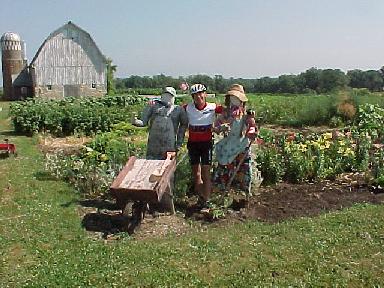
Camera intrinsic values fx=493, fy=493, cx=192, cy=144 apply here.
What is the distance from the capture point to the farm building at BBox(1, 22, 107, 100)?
37312 millimetres

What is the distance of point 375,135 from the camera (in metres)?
10.7

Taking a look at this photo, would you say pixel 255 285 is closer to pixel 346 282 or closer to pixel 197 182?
pixel 346 282

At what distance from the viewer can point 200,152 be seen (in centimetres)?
665

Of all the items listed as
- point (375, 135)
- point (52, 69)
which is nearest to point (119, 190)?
point (375, 135)

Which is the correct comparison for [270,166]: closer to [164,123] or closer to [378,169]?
[378,169]

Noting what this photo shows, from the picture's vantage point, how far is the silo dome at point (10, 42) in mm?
44188

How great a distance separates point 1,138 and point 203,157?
1040 cm

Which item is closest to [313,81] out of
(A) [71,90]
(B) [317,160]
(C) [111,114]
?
(A) [71,90]

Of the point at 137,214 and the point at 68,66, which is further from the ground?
the point at 68,66

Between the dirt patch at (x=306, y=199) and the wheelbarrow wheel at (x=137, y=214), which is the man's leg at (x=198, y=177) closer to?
the dirt patch at (x=306, y=199)

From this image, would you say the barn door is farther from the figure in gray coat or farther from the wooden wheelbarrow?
the wooden wheelbarrow

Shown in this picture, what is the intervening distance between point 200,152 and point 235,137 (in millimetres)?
523

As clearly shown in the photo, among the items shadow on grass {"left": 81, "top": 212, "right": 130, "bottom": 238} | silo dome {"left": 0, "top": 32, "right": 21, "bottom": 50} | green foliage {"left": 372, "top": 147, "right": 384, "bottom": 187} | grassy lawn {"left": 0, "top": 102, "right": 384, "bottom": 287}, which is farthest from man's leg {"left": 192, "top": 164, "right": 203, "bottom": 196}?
silo dome {"left": 0, "top": 32, "right": 21, "bottom": 50}

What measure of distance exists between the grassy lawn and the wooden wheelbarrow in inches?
19.8
